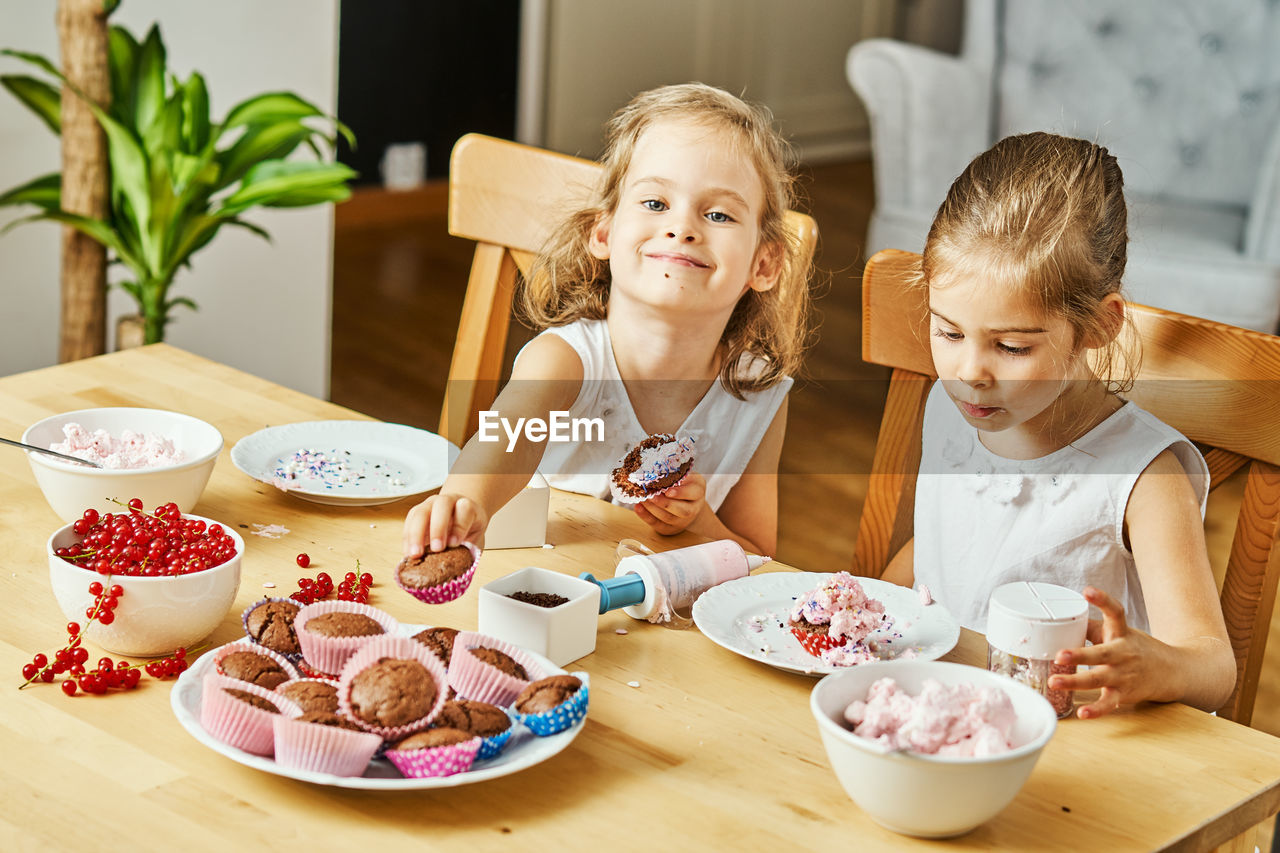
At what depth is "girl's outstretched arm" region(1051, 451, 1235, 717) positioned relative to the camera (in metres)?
0.92

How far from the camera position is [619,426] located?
1.41 metres

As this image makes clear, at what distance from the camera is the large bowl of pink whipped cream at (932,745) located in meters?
0.74

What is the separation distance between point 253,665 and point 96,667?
0.48 feet

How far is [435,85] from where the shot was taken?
4.29m

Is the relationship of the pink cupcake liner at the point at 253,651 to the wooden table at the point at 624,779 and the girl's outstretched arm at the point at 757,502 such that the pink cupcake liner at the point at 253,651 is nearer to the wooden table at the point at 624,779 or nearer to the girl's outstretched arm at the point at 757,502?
the wooden table at the point at 624,779

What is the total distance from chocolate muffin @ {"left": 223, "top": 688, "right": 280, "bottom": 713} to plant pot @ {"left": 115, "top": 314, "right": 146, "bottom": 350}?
1.87 m

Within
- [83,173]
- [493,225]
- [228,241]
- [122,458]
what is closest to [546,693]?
→ [122,458]

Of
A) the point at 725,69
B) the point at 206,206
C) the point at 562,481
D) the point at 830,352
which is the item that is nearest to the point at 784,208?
the point at 562,481

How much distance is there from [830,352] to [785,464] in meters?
0.74

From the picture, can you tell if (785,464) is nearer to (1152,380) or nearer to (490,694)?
(1152,380)

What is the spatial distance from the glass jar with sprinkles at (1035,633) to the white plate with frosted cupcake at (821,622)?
A: 3.1 inches

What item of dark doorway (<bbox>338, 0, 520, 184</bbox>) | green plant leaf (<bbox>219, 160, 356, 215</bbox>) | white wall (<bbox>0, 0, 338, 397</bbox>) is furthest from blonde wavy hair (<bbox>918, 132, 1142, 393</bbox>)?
dark doorway (<bbox>338, 0, 520, 184</bbox>)

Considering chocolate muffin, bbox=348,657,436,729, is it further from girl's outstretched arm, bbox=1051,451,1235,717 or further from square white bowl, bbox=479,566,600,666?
girl's outstretched arm, bbox=1051,451,1235,717

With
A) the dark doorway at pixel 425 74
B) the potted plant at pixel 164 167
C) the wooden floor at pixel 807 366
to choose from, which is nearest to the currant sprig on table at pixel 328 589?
the potted plant at pixel 164 167
